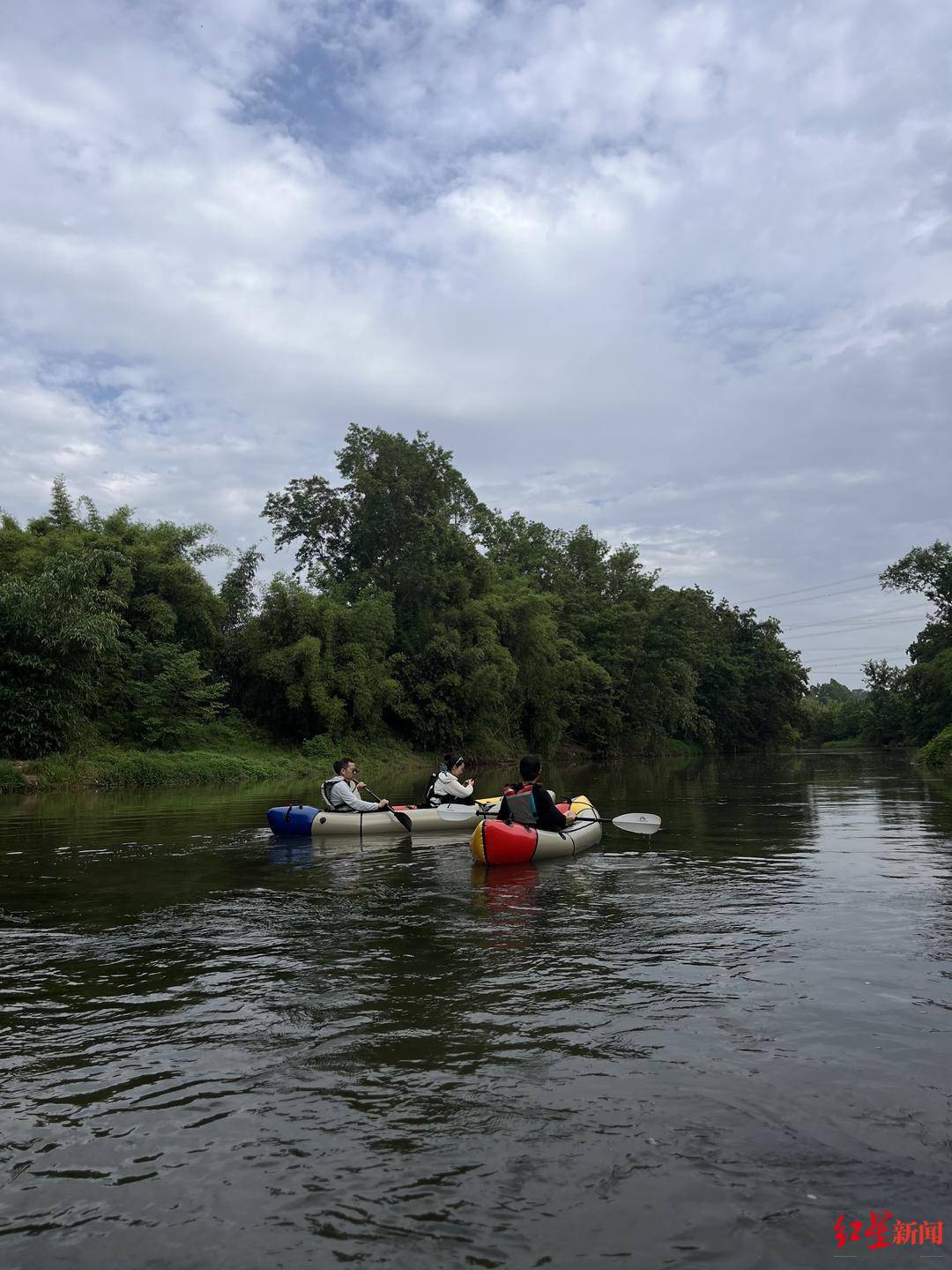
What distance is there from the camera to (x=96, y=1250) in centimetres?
281

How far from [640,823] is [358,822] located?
A: 4.08m

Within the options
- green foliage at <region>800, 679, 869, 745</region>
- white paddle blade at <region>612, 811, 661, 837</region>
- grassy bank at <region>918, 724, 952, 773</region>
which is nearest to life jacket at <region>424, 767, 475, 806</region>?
white paddle blade at <region>612, 811, 661, 837</region>

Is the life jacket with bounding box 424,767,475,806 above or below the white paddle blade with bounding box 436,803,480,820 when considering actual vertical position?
above

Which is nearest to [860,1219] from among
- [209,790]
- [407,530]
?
[209,790]

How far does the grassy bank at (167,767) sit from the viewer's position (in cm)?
2150

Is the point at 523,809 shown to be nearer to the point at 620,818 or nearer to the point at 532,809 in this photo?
the point at 532,809

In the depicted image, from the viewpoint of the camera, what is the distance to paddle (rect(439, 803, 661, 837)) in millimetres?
12461

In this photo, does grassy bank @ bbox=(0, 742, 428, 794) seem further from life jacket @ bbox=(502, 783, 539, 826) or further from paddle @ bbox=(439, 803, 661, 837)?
life jacket @ bbox=(502, 783, 539, 826)

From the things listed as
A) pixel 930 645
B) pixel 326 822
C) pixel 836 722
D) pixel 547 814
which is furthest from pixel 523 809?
A: pixel 836 722

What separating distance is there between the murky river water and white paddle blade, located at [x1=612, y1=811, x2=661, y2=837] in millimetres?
3598

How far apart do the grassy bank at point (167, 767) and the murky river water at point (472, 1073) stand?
13.8 m

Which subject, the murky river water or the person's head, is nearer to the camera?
the murky river water

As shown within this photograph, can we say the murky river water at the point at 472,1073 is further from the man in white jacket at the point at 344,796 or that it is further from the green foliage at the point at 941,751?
the green foliage at the point at 941,751

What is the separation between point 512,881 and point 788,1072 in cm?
552
